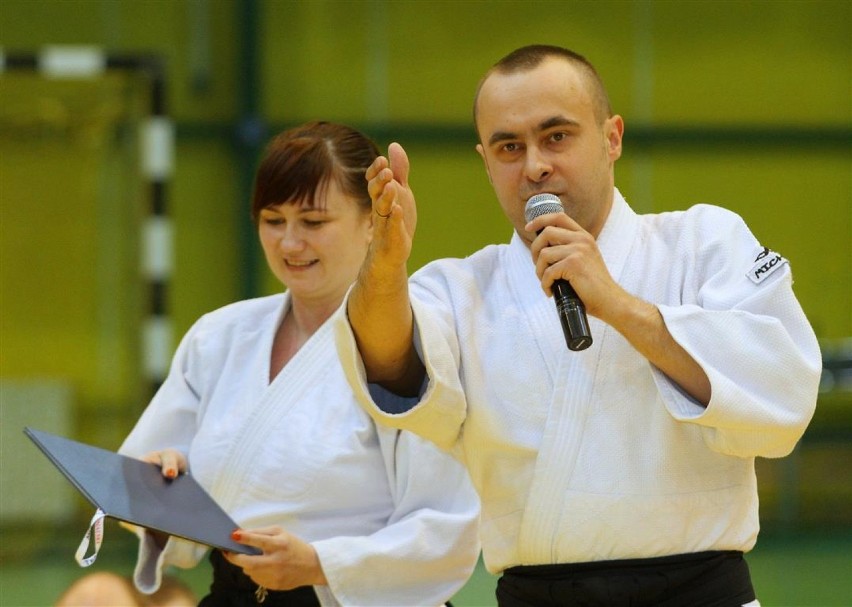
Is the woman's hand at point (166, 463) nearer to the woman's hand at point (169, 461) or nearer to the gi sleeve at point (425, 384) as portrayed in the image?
the woman's hand at point (169, 461)

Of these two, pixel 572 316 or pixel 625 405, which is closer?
pixel 572 316

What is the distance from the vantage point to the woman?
2.53m

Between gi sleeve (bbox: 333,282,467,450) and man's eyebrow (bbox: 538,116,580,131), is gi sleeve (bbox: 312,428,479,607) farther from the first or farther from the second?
man's eyebrow (bbox: 538,116,580,131)

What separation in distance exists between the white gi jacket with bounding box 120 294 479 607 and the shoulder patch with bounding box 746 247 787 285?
0.78 meters

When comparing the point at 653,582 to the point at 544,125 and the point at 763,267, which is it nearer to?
the point at 763,267

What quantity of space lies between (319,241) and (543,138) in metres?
0.73

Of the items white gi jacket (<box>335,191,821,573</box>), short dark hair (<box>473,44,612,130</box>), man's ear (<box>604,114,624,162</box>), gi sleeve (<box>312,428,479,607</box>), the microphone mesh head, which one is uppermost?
short dark hair (<box>473,44,612,130</box>)

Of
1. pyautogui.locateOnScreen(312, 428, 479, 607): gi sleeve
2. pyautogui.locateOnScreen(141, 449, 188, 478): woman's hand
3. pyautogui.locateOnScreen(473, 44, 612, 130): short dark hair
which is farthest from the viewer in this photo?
pyautogui.locateOnScreen(141, 449, 188, 478): woman's hand

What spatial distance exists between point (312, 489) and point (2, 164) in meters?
4.46

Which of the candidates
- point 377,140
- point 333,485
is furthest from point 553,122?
point 377,140

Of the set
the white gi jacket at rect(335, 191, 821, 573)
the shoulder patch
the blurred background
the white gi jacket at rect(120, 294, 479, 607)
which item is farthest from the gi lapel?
the blurred background

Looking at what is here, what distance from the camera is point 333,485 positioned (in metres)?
2.56

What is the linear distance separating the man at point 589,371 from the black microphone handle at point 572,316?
2 cm

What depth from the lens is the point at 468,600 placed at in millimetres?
4945
